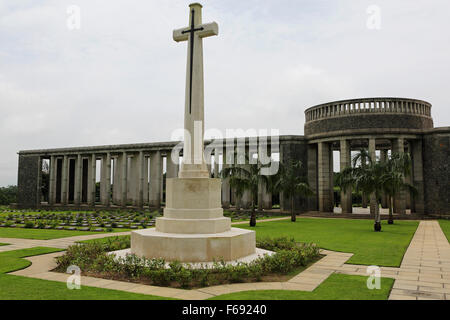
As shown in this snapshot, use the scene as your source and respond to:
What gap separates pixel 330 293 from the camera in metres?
8.47

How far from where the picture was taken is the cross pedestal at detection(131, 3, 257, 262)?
1141 cm

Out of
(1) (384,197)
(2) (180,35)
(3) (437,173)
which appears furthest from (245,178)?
(1) (384,197)

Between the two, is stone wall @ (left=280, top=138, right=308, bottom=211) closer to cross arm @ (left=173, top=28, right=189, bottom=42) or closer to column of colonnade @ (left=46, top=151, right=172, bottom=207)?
column of colonnade @ (left=46, top=151, right=172, bottom=207)

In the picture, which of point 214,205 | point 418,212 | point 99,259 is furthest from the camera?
point 418,212

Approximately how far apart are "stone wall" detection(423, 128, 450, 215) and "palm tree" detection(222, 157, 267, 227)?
71.5ft

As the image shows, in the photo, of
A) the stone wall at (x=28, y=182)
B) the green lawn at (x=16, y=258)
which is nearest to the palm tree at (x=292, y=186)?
the green lawn at (x=16, y=258)

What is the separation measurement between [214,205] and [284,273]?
373 centimetres

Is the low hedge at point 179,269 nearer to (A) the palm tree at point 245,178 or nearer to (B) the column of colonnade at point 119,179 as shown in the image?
(A) the palm tree at point 245,178

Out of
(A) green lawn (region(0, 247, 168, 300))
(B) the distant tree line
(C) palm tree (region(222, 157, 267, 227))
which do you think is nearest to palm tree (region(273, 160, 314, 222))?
(C) palm tree (region(222, 157, 267, 227))

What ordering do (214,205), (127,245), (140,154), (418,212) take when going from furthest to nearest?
(140,154), (418,212), (127,245), (214,205)

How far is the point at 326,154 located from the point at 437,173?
1213 cm
